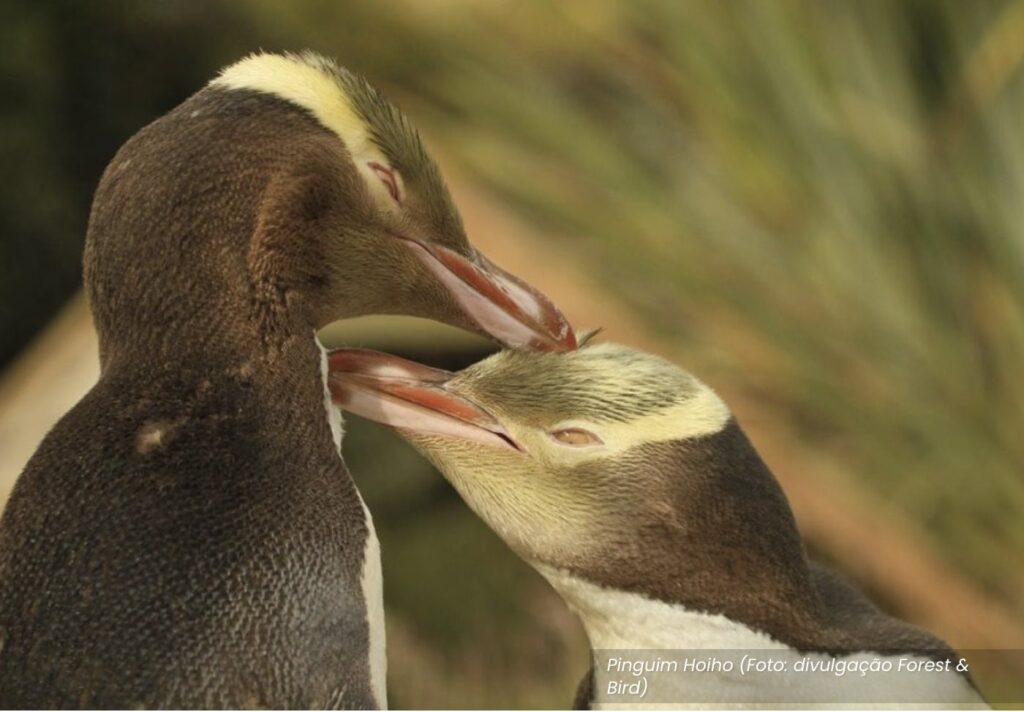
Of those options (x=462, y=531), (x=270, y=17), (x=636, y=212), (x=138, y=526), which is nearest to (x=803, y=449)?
(x=636, y=212)

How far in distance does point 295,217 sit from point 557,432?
0.23m

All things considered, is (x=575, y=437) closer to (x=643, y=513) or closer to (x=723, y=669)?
(x=643, y=513)

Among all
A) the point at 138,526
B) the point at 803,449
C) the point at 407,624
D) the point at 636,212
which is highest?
the point at 138,526

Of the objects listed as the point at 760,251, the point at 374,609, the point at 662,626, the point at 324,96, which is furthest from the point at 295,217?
the point at 760,251

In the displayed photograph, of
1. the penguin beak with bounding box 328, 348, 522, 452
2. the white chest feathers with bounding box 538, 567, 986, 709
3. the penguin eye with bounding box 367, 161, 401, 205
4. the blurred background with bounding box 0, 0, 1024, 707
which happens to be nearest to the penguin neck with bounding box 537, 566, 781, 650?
the white chest feathers with bounding box 538, 567, 986, 709

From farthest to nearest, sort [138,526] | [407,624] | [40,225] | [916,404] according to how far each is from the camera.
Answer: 1. [40,225]
2. [407,624]
3. [916,404]
4. [138,526]

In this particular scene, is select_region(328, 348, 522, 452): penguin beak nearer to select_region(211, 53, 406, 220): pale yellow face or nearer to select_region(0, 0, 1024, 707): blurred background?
select_region(211, 53, 406, 220): pale yellow face

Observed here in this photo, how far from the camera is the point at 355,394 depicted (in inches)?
36.1

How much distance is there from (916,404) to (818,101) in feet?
1.31

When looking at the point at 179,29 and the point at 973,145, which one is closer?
the point at 973,145

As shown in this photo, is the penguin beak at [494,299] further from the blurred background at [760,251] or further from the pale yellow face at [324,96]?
the blurred background at [760,251]

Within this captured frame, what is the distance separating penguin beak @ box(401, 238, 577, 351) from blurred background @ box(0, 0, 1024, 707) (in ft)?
3.25

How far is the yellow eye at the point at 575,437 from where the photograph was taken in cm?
94

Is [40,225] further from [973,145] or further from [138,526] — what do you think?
[138,526]
